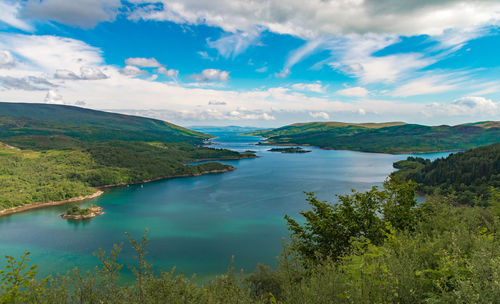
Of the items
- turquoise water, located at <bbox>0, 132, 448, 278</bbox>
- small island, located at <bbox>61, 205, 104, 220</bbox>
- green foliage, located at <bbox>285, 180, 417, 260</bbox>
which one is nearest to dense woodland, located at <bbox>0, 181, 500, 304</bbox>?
green foliage, located at <bbox>285, 180, 417, 260</bbox>

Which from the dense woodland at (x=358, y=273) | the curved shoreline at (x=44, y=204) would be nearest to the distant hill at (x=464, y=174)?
the dense woodland at (x=358, y=273)

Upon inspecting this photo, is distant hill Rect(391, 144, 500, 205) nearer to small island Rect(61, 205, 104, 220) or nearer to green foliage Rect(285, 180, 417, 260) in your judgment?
green foliage Rect(285, 180, 417, 260)

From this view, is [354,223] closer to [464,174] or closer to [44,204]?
[464,174]

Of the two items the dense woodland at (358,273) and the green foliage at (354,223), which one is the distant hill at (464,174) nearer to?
the green foliage at (354,223)

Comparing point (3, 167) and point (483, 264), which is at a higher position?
point (483, 264)

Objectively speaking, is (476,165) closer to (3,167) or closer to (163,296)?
(163,296)

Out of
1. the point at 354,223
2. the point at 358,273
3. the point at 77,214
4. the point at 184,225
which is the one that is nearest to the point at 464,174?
the point at 184,225

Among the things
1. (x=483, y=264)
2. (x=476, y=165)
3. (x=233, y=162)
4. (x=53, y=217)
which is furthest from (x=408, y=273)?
(x=233, y=162)
